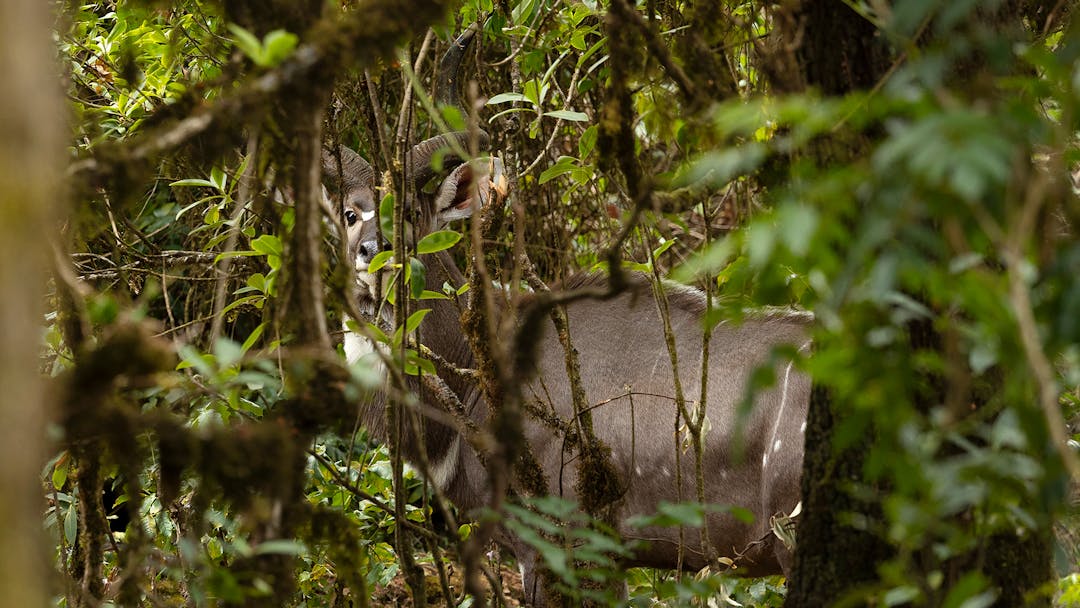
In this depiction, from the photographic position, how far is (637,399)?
4406mm

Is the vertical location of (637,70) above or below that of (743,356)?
above

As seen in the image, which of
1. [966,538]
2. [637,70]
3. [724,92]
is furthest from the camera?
[637,70]

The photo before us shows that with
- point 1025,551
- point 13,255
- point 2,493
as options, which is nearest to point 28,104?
point 13,255

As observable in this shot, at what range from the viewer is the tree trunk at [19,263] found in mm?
1043

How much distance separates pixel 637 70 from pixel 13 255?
160 cm

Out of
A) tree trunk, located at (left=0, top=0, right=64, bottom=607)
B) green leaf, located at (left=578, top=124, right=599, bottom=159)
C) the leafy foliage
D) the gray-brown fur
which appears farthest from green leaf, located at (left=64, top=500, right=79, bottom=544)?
tree trunk, located at (left=0, top=0, right=64, bottom=607)

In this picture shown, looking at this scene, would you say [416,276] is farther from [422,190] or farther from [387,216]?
[422,190]

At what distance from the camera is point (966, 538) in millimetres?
1543

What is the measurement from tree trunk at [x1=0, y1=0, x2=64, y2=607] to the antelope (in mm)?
2229

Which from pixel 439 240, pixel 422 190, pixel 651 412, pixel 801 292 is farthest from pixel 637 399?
pixel 439 240

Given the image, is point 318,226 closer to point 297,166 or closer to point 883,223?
point 297,166

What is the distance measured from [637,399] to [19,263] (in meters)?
3.50

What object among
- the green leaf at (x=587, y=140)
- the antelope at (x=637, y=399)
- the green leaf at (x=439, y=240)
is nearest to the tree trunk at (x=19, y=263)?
the green leaf at (x=439, y=240)

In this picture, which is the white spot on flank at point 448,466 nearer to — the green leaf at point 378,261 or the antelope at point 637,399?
the antelope at point 637,399
